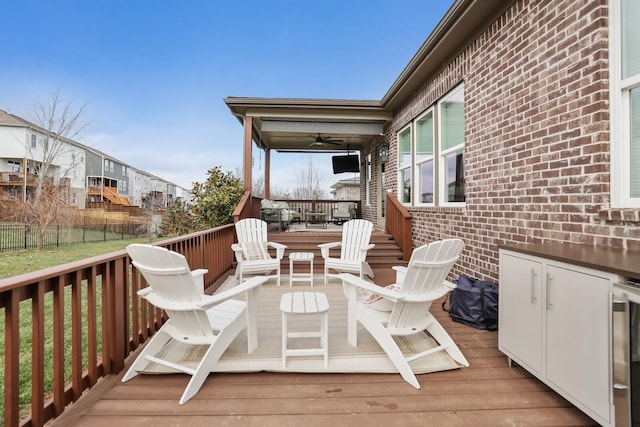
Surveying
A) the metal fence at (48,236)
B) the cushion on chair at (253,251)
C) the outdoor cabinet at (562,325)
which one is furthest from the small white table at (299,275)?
the metal fence at (48,236)

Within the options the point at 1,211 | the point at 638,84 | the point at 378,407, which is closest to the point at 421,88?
the point at 638,84

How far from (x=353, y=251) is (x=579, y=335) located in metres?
3.64

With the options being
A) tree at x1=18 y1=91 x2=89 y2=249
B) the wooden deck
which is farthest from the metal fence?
the wooden deck

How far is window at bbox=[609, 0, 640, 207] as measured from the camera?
7.45 feet

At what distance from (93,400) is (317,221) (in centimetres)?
874

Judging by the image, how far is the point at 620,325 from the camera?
151 cm

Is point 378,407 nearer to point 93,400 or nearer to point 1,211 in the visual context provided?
point 93,400

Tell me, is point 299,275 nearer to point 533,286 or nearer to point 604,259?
point 533,286

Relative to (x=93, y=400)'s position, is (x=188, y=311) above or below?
above

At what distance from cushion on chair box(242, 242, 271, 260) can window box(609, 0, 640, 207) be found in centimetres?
420

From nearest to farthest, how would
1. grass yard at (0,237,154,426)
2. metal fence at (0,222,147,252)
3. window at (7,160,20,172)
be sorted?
grass yard at (0,237,154,426) < metal fence at (0,222,147,252) < window at (7,160,20,172)

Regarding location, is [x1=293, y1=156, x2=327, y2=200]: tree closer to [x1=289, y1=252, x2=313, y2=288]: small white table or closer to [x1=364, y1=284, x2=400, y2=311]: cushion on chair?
[x1=289, y1=252, x2=313, y2=288]: small white table

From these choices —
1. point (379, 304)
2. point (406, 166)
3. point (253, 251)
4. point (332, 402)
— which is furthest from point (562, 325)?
point (406, 166)

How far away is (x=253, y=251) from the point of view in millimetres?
5070
